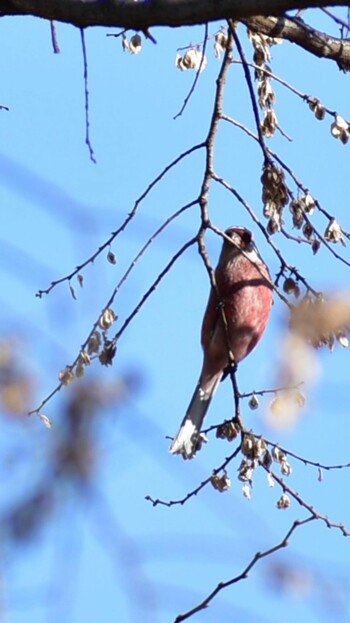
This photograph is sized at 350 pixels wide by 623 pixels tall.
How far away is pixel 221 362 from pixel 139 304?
1.00m

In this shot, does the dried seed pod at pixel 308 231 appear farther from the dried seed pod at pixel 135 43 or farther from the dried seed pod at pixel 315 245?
the dried seed pod at pixel 135 43

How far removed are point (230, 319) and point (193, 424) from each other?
366mm

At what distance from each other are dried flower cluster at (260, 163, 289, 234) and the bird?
1.45ft

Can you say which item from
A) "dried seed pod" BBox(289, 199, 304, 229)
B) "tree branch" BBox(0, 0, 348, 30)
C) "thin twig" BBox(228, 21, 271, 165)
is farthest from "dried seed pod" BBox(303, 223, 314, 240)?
"tree branch" BBox(0, 0, 348, 30)

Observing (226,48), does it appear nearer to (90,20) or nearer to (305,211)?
(305,211)

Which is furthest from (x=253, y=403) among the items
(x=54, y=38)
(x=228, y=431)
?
(x=54, y=38)

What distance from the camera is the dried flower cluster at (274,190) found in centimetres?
364

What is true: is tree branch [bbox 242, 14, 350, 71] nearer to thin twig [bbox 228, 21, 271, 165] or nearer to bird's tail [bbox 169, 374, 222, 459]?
thin twig [bbox 228, 21, 271, 165]

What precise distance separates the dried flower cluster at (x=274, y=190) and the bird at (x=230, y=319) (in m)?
0.44

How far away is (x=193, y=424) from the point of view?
4.10 meters

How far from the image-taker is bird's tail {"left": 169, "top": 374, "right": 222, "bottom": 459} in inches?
154

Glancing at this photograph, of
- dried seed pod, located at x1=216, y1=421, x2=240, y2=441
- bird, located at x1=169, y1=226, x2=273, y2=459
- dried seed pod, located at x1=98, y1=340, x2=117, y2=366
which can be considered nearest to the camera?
dried seed pod, located at x1=98, y1=340, x2=117, y2=366

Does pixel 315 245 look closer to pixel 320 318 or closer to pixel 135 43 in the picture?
pixel 135 43

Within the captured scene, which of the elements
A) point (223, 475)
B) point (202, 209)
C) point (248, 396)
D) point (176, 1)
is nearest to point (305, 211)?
point (202, 209)
